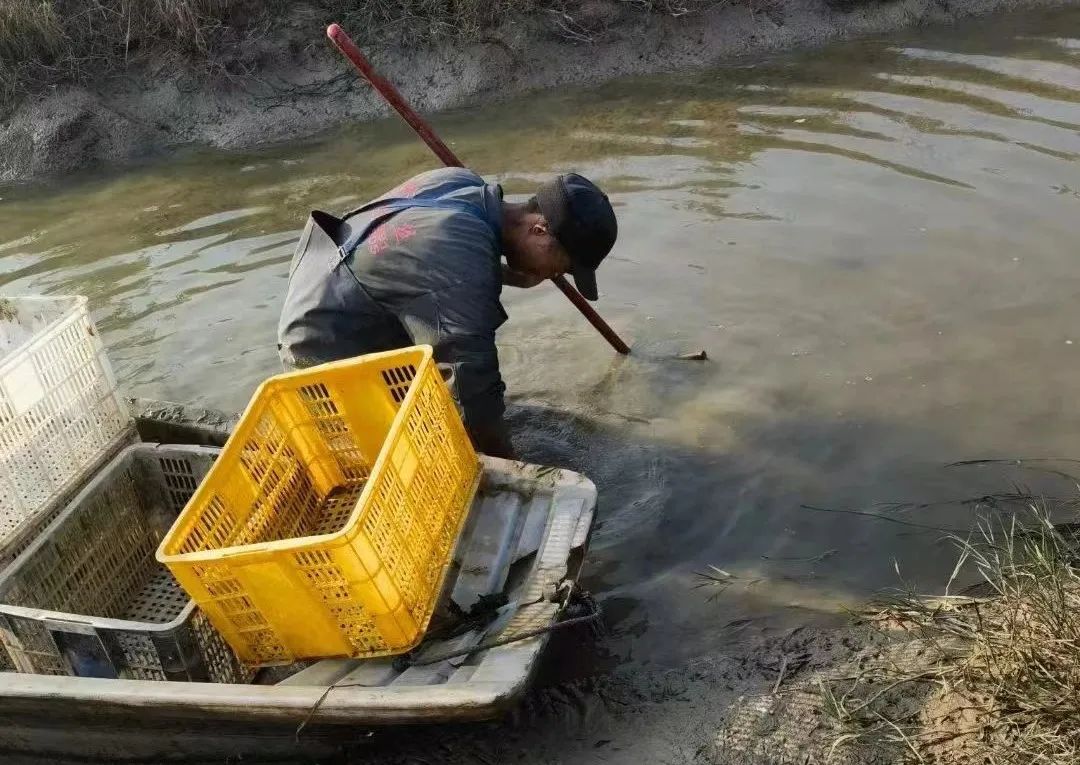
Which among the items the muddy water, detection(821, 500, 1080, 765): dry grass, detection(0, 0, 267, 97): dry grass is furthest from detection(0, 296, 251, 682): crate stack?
detection(0, 0, 267, 97): dry grass

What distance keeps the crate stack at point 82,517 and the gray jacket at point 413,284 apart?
2.29 ft

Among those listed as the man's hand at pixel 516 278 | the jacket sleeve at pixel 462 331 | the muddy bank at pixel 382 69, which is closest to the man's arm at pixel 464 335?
the jacket sleeve at pixel 462 331

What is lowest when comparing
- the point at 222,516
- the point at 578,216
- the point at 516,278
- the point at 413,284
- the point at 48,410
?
the point at 222,516

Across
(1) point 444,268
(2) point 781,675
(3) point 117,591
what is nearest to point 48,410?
(3) point 117,591

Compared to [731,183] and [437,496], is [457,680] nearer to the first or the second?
[437,496]

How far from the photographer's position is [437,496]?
11.0 ft

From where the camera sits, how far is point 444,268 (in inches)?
140

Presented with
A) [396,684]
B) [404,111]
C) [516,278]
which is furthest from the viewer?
[404,111]

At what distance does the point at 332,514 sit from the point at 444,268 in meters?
1.03

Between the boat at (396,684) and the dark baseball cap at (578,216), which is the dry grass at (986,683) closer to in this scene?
the boat at (396,684)

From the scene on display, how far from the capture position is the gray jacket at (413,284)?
357 centimetres

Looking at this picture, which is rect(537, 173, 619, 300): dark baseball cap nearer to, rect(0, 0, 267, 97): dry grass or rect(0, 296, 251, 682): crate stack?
rect(0, 296, 251, 682): crate stack

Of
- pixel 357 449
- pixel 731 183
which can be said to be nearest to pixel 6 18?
pixel 731 183

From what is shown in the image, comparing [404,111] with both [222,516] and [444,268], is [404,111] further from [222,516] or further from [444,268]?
[222,516]
